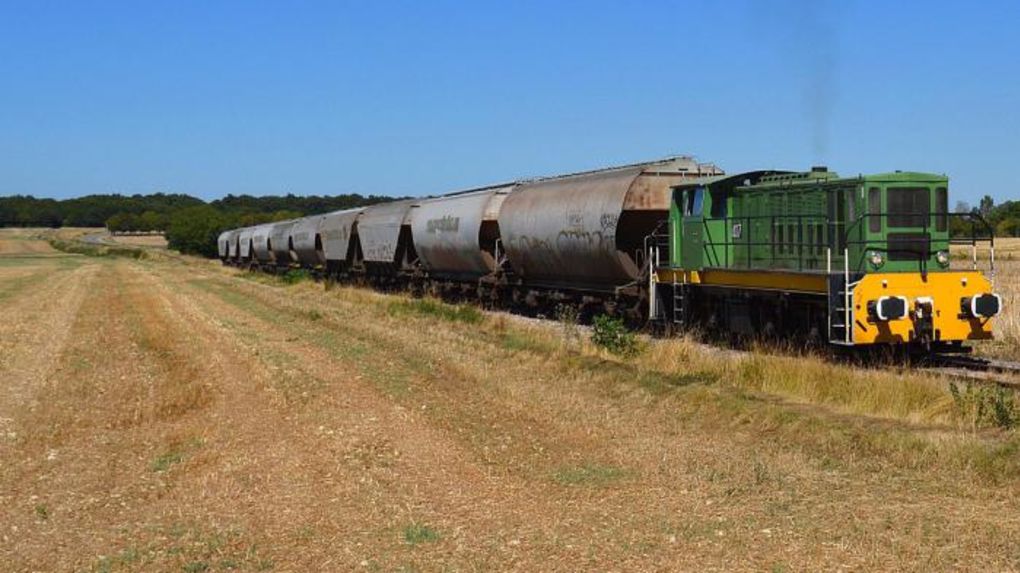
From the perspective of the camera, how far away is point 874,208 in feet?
52.1

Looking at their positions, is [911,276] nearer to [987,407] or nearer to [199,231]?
[987,407]

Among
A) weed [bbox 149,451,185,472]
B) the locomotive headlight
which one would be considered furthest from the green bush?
weed [bbox 149,451,185,472]

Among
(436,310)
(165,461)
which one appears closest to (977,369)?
(165,461)

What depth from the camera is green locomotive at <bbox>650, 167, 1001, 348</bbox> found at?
49.5 feet

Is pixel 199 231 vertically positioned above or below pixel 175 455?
above

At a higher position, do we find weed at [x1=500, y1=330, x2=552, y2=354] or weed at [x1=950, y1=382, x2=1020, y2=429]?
weed at [x1=950, y1=382, x2=1020, y2=429]

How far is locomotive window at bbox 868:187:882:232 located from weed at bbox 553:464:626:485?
333 inches

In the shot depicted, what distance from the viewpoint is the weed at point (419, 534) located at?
274 inches

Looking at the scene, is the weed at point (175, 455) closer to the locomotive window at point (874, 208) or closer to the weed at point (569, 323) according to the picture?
the weed at point (569, 323)

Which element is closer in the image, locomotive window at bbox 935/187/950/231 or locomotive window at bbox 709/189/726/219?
locomotive window at bbox 935/187/950/231

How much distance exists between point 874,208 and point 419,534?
11.0 meters

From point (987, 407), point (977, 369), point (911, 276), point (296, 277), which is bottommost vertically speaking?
point (977, 369)

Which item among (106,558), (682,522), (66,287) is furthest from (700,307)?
(66,287)

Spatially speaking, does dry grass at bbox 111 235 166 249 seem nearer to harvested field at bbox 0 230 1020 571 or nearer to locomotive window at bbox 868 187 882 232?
harvested field at bbox 0 230 1020 571
